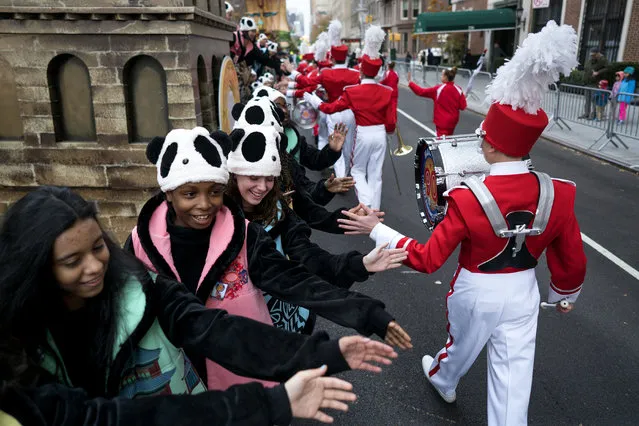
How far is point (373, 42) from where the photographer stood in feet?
26.5

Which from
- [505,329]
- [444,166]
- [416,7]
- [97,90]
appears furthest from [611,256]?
[416,7]

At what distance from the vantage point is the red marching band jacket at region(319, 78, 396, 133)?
23.5ft

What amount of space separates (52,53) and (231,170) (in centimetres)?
380

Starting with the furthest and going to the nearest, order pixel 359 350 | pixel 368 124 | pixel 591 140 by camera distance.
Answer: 1. pixel 591 140
2. pixel 368 124
3. pixel 359 350

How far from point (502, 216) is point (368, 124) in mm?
4986

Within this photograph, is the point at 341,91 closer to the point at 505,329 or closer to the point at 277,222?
the point at 277,222

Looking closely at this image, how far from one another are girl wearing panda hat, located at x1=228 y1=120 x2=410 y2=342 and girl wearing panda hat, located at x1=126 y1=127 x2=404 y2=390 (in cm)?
33

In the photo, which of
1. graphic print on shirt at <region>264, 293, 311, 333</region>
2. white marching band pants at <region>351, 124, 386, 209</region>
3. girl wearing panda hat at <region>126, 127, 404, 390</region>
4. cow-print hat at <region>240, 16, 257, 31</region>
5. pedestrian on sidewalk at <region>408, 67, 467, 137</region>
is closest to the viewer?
girl wearing panda hat at <region>126, 127, 404, 390</region>

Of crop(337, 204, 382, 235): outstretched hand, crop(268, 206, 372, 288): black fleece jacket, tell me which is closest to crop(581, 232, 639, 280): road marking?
crop(337, 204, 382, 235): outstretched hand

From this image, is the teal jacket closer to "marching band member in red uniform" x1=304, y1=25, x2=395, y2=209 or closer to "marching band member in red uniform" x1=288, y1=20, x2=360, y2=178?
"marching band member in red uniform" x1=304, y1=25, x2=395, y2=209

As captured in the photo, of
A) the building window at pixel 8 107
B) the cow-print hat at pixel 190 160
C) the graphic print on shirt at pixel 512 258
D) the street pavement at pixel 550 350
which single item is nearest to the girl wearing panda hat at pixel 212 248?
the cow-print hat at pixel 190 160

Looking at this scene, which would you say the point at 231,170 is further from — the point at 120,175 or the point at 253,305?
the point at 120,175

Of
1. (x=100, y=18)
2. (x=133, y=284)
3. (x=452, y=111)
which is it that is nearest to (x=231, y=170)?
(x=133, y=284)

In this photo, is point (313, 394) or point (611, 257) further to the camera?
point (611, 257)
